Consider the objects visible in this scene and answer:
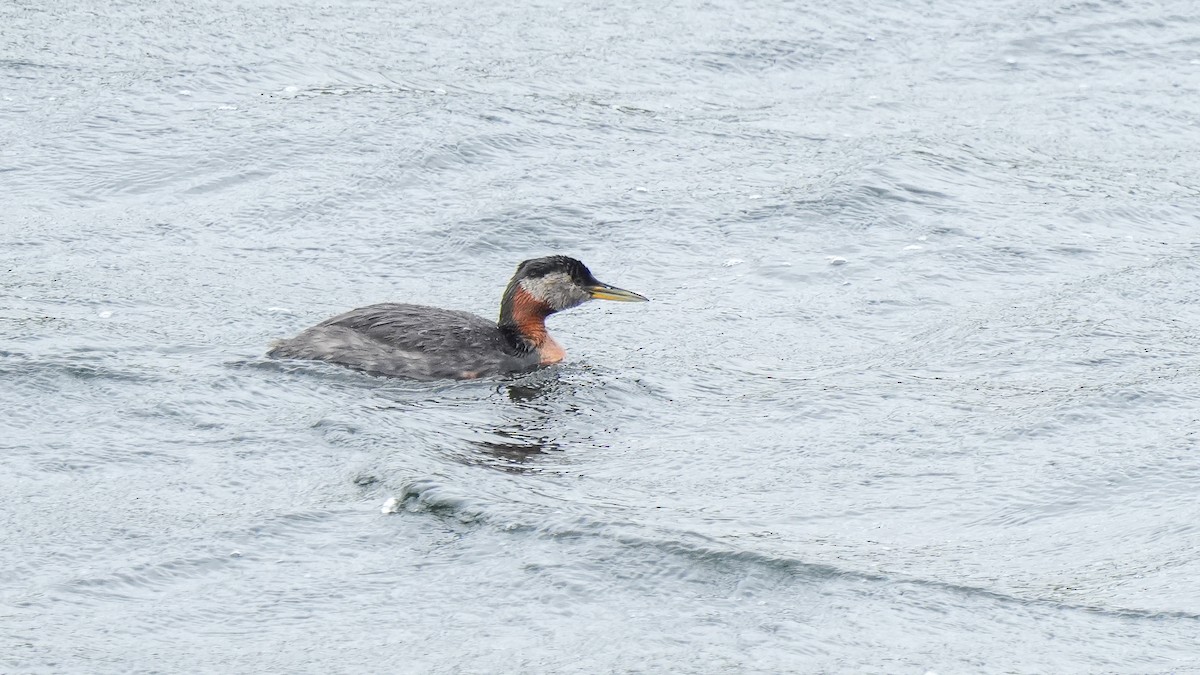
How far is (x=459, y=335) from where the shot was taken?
1097 cm

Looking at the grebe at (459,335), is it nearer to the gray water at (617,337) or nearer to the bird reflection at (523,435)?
the gray water at (617,337)

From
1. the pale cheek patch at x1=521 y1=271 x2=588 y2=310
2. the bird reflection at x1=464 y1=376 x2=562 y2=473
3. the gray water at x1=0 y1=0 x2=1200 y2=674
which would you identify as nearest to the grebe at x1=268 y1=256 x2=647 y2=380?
the pale cheek patch at x1=521 y1=271 x2=588 y2=310

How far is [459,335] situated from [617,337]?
136 centimetres

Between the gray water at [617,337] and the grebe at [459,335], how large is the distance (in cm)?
14

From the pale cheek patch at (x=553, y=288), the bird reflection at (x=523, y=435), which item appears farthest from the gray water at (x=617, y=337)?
the pale cheek patch at (x=553, y=288)

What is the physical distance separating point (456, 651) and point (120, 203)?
740 centimetres

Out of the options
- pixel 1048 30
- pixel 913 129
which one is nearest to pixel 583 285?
pixel 913 129

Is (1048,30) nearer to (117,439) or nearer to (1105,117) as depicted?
(1105,117)

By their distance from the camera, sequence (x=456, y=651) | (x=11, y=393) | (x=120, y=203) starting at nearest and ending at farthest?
(x=456, y=651), (x=11, y=393), (x=120, y=203)

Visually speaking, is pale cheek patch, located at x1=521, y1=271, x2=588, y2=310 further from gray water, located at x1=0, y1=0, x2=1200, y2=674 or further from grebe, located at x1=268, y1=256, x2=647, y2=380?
gray water, located at x1=0, y1=0, x2=1200, y2=674

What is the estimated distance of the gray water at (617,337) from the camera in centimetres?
780

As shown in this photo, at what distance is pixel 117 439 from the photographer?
31.2 feet

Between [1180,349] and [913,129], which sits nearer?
[1180,349]

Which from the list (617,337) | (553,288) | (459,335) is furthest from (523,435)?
(617,337)
